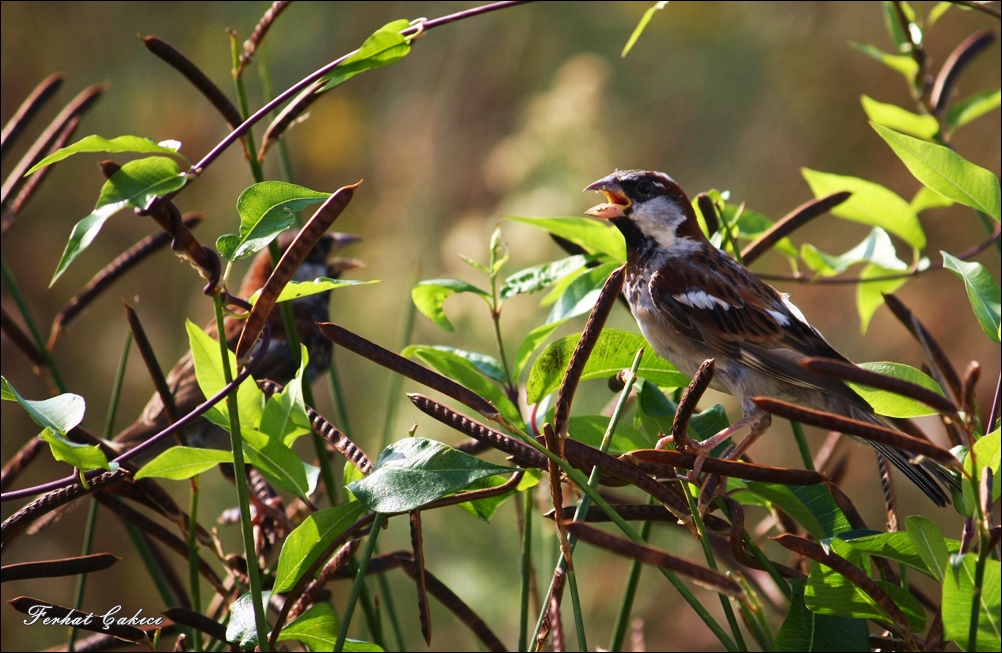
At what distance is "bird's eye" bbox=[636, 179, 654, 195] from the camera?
1.70m

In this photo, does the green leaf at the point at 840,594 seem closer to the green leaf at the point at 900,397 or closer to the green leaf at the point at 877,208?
the green leaf at the point at 900,397

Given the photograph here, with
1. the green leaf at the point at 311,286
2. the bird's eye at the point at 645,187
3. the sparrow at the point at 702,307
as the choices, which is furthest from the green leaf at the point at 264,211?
the bird's eye at the point at 645,187

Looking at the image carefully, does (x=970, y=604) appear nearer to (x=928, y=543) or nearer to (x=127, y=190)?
(x=928, y=543)

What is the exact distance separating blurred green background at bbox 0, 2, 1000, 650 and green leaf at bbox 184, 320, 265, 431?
1963 millimetres

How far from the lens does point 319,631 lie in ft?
2.70

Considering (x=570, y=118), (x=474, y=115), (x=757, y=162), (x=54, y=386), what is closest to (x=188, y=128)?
(x=474, y=115)

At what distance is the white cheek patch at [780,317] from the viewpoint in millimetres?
1660

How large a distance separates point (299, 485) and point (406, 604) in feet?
8.43

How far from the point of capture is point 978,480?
677 millimetres

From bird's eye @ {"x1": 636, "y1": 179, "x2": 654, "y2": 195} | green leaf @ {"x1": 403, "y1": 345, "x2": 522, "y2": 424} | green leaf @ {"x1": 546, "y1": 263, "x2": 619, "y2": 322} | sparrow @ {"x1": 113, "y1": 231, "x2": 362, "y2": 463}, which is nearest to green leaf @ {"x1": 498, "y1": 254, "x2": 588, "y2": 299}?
green leaf @ {"x1": 546, "y1": 263, "x2": 619, "y2": 322}

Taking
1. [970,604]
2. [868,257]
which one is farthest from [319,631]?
[868,257]

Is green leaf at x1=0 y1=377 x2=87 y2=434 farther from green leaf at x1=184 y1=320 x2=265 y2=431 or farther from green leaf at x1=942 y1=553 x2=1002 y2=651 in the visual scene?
green leaf at x1=942 y1=553 x2=1002 y2=651

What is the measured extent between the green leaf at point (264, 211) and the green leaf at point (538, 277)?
1.20 ft

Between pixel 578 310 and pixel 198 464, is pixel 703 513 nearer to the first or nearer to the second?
pixel 578 310
